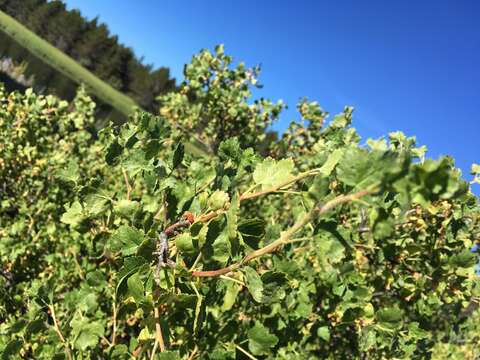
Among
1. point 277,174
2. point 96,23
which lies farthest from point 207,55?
point 96,23

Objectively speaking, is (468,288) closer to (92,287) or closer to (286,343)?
(286,343)

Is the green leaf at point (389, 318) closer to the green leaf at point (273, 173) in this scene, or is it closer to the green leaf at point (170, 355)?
the green leaf at point (273, 173)

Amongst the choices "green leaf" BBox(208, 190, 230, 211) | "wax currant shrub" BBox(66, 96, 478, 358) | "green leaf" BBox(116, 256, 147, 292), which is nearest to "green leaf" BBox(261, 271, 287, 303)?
"wax currant shrub" BBox(66, 96, 478, 358)

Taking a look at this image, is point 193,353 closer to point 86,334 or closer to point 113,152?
point 86,334

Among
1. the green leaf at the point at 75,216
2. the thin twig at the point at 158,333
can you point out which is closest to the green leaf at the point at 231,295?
the thin twig at the point at 158,333

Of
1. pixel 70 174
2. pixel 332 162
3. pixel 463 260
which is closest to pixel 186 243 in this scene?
pixel 332 162

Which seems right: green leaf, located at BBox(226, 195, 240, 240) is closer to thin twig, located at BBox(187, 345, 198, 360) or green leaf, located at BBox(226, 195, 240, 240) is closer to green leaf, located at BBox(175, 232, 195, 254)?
green leaf, located at BBox(175, 232, 195, 254)
